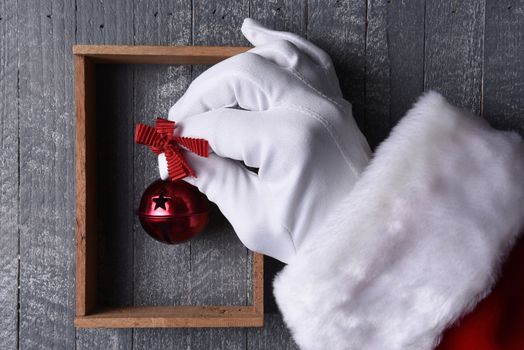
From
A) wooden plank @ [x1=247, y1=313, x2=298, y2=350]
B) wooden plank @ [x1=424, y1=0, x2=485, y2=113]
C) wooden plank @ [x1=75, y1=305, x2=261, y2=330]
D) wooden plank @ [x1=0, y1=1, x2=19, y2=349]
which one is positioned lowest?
wooden plank @ [x1=247, y1=313, x2=298, y2=350]

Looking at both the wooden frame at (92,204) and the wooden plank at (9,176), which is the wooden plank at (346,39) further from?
the wooden plank at (9,176)

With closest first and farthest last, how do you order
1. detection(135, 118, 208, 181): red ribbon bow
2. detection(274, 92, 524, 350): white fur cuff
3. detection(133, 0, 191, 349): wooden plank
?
detection(274, 92, 524, 350): white fur cuff
detection(135, 118, 208, 181): red ribbon bow
detection(133, 0, 191, 349): wooden plank

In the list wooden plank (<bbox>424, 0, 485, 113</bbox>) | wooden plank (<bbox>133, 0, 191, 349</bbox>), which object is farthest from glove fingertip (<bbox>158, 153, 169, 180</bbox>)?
wooden plank (<bbox>424, 0, 485, 113</bbox>)

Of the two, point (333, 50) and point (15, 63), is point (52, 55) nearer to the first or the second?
point (15, 63)

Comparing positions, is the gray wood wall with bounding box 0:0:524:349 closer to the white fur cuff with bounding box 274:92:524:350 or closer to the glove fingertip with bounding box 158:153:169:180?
the glove fingertip with bounding box 158:153:169:180

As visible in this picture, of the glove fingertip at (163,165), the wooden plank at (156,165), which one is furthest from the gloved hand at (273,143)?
the wooden plank at (156,165)

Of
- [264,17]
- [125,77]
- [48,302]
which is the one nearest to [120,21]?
[125,77]
